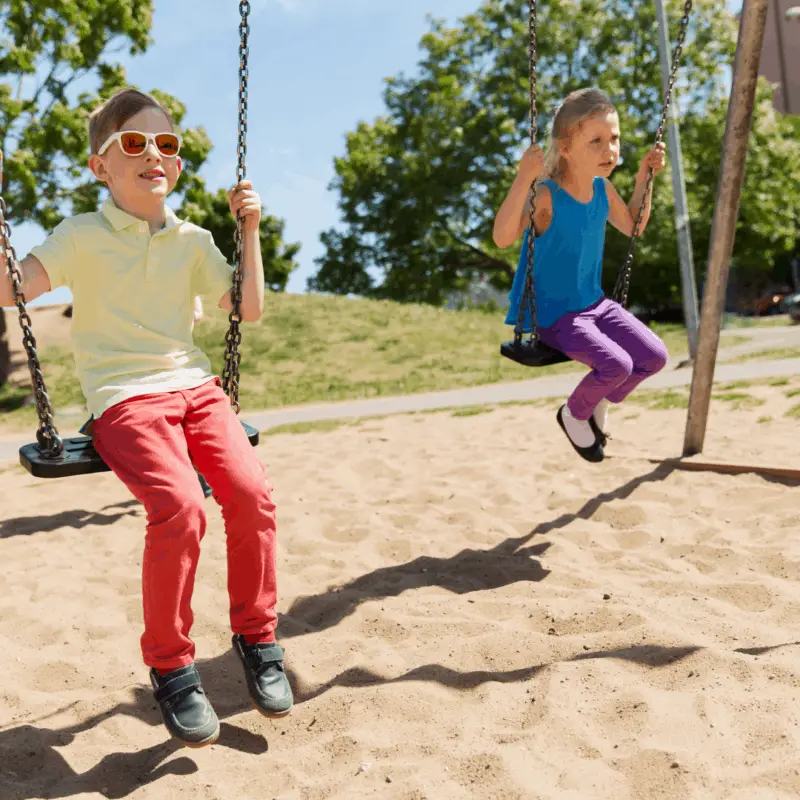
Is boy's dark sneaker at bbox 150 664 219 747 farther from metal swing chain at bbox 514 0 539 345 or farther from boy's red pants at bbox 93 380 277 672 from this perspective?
metal swing chain at bbox 514 0 539 345

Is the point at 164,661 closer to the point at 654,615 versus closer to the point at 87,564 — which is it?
the point at 654,615

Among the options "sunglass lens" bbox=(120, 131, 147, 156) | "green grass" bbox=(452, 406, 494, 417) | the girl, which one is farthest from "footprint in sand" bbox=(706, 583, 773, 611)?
"green grass" bbox=(452, 406, 494, 417)

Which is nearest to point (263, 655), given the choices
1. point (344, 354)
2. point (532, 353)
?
point (532, 353)

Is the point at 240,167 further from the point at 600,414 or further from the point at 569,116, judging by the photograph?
the point at 600,414

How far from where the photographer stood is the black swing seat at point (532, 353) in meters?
3.93

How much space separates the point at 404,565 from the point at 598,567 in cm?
85

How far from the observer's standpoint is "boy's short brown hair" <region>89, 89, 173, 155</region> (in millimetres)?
2830

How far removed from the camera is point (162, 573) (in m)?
2.58

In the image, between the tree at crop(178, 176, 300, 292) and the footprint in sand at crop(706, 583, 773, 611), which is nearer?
the footprint in sand at crop(706, 583, 773, 611)

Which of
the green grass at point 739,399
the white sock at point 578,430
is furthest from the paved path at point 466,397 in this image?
the white sock at point 578,430

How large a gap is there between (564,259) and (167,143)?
1912mm

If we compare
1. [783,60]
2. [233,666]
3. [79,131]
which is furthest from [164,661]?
[79,131]

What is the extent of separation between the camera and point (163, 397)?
2.74 m

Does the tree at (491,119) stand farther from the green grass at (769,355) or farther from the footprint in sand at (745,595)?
the footprint in sand at (745,595)
